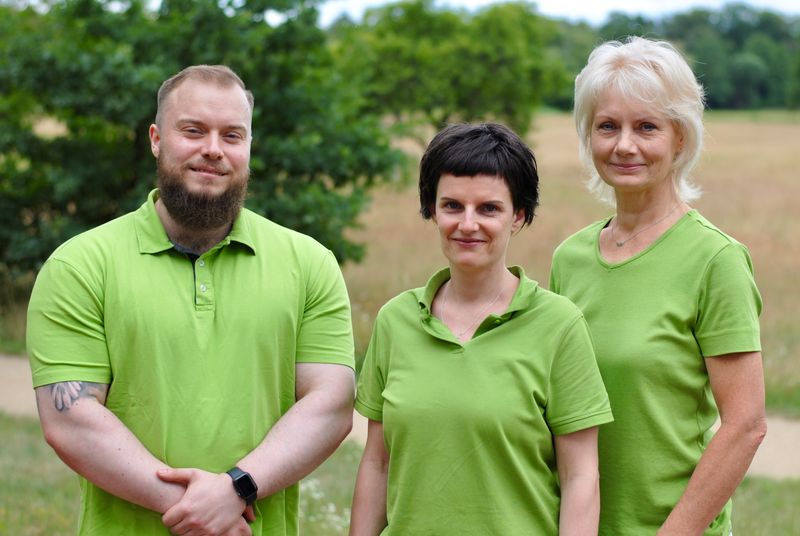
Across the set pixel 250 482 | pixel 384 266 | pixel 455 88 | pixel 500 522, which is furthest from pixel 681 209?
pixel 455 88

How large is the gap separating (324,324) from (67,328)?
777 mm

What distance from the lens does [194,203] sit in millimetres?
3125

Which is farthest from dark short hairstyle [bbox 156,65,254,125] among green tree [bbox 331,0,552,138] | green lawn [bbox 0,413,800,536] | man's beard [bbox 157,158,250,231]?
green tree [bbox 331,0,552,138]

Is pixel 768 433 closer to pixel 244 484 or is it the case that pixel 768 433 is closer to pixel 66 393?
pixel 244 484

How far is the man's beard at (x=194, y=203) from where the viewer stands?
3129mm

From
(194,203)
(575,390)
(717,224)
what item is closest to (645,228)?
(575,390)

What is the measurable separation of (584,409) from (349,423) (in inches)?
33.7

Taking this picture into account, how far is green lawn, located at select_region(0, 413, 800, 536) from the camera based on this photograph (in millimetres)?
5957

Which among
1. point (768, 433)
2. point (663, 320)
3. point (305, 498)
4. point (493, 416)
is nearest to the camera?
point (493, 416)

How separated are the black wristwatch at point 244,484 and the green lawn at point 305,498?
116 inches

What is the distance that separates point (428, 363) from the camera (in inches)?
111

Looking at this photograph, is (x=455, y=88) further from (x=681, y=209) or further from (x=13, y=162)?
(x=681, y=209)

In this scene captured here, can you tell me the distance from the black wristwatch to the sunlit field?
1.25 m

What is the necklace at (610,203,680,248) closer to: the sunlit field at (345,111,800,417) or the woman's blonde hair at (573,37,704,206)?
the woman's blonde hair at (573,37,704,206)
